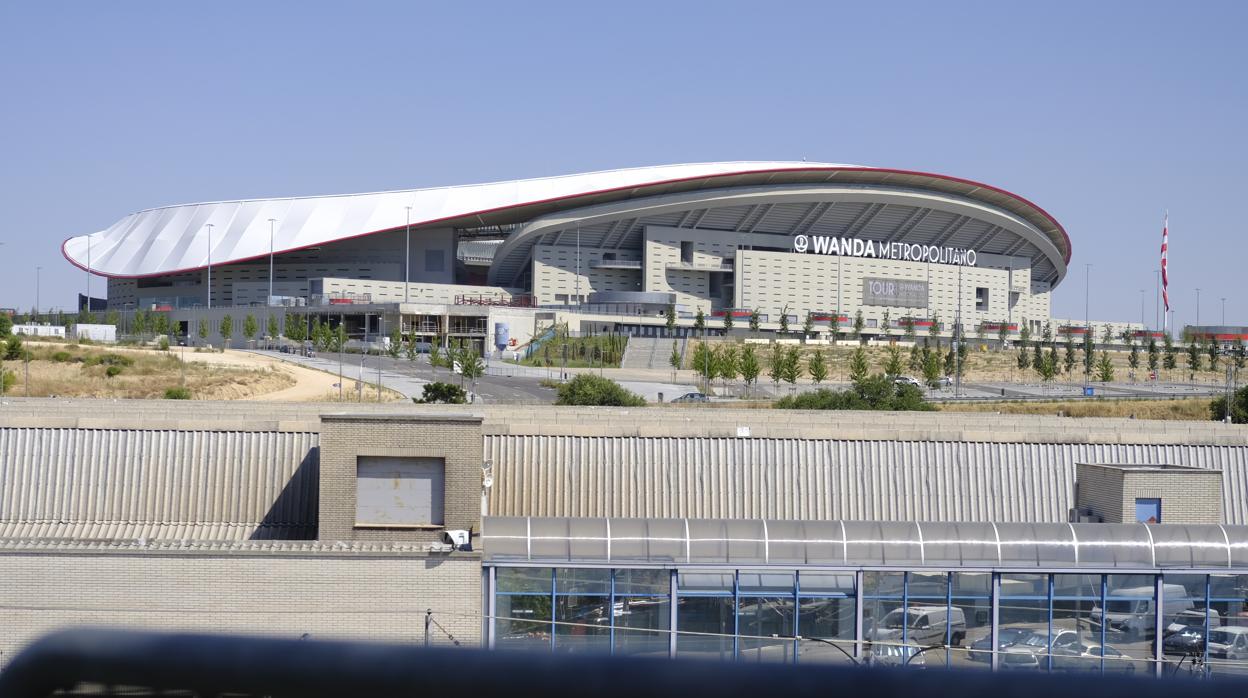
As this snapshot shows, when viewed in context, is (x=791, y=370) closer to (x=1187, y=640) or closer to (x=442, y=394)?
(x=442, y=394)

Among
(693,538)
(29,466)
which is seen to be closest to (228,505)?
(29,466)

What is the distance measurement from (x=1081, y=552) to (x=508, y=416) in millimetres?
9300

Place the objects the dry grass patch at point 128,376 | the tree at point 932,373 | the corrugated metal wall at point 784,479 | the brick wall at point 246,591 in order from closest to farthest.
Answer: the brick wall at point 246,591 < the corrugated metal wall at point 784,479 < the dry grass patch at point 128,376 < the tree at point 932,373

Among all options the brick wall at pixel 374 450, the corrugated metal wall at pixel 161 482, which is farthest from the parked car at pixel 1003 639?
the corrugated metal wall at pixel 161 482

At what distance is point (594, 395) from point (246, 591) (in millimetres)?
26059

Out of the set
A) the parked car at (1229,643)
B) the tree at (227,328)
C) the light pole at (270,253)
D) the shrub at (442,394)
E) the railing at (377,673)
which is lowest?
the parked car at (1229,643)

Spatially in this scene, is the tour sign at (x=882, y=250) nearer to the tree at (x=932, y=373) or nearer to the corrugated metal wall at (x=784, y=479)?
the tree at (x=932, y=373)

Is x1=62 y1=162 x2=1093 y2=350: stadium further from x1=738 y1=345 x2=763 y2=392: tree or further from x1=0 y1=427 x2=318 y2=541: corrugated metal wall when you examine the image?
x1=0 y1=427 x2=318 y2=541: corrugated metal wall

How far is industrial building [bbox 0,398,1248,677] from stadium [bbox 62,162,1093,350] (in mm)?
55578

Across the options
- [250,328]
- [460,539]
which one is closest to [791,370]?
[250,328]

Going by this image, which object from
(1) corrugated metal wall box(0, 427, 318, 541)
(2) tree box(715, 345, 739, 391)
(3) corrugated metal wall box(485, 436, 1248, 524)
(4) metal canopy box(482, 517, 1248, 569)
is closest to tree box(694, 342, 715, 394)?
(2) tree box(715, 345, 739, 391)

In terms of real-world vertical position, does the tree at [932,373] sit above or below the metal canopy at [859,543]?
above

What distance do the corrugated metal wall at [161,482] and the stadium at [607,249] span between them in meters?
55.8

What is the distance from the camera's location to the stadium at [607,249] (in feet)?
262
